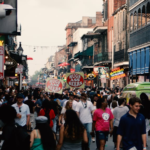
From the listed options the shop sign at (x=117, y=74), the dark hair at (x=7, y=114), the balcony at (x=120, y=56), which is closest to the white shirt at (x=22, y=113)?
the dark hair at (x=7, y=114)

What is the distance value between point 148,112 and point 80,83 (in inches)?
347

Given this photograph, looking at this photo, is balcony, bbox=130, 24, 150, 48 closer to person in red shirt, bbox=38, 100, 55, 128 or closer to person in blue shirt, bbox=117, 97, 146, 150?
person in red shirt, bbox=38, 100, 55, 128

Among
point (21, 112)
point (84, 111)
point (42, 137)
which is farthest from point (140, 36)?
point (42, 137)

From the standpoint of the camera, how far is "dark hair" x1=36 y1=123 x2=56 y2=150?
6.03 m

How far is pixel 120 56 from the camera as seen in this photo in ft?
138

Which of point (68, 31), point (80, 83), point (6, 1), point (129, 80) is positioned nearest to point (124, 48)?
point (129, 80)

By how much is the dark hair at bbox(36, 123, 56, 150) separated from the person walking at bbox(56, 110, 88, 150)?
1.35 ft

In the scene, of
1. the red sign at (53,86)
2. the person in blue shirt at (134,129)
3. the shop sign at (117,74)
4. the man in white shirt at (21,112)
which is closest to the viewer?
the person in blue shirt at (134,129)

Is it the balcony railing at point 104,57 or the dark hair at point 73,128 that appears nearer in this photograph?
the dark hair at point 73,128

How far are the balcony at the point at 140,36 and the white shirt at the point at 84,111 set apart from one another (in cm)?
2047

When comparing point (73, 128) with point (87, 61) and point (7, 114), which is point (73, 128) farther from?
point (87, 61)

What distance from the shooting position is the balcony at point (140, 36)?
32.0 m

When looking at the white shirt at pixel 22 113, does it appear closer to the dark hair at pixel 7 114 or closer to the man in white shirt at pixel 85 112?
the man in white shirt at pixel 85 112

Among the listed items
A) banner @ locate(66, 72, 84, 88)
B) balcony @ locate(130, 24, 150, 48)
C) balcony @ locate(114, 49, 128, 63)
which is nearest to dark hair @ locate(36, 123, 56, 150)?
banner @ locate(66, 72, 84, 88)
